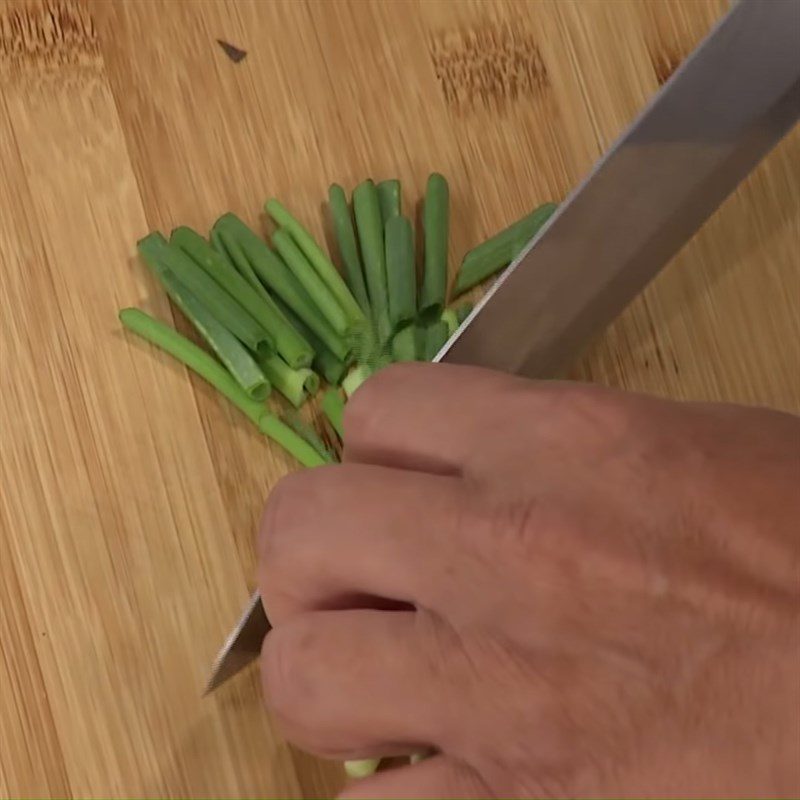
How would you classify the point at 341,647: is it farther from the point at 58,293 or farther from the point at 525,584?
the point at 58,293

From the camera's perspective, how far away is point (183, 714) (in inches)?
34.7

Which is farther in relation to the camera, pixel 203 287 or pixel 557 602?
pixel 203 287

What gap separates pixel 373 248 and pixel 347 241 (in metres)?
0.03

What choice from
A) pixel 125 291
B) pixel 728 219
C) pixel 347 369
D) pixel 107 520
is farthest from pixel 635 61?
pixel 107 520

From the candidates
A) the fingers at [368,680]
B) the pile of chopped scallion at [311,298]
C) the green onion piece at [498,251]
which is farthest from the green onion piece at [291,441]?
the fingers at [368,680]

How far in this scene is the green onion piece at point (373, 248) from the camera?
98 centimetres

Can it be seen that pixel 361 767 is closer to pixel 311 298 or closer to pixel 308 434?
pixel 308 434

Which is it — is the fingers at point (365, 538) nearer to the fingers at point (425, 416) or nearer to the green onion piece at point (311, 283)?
the fingers at point (425, 416)

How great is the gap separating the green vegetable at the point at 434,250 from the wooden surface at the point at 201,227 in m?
0.03

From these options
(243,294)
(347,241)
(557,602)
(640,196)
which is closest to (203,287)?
(243,294)

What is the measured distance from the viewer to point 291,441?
93cm

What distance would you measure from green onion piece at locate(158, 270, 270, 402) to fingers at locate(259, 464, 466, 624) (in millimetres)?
324

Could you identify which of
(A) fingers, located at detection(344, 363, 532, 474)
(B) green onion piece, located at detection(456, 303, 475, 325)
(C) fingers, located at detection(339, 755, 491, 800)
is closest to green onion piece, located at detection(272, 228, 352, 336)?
(B) green onion piece, located at detection(456, 303, 475, 325)

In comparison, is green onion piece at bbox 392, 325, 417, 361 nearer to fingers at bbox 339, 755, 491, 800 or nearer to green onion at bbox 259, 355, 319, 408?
green onion at bbox 259, 355, 319, 408
